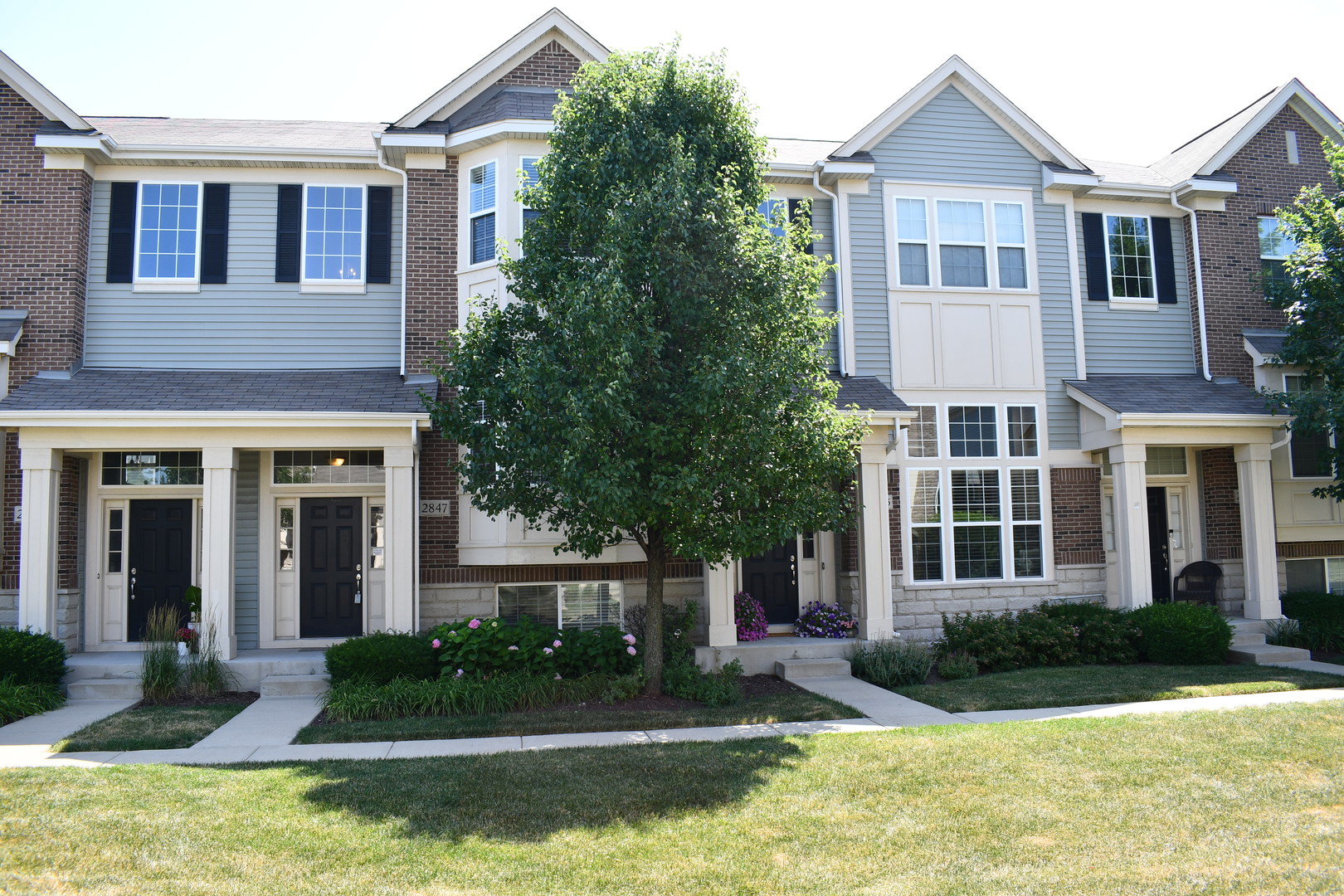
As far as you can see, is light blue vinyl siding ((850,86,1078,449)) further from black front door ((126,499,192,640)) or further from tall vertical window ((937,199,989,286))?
black front door ((126,499,192,640))

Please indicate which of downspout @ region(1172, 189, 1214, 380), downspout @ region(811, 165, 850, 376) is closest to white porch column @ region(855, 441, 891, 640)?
downspout @ region(811, 165, 850, 376)

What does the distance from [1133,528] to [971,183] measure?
589cm

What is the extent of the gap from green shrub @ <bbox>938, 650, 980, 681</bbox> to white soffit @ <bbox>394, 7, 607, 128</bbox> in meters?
9.91

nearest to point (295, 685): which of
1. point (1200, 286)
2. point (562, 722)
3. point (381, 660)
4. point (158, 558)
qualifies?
point (381, 660)

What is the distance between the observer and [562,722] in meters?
9.05

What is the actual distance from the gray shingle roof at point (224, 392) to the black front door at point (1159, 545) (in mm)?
11767

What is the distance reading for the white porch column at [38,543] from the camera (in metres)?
10.8

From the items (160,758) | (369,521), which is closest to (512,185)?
(369,521)

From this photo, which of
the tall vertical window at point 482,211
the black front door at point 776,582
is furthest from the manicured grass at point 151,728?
the black front door at point 776,582

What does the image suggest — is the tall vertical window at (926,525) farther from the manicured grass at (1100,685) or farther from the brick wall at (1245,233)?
the brick wall at (1245,233)

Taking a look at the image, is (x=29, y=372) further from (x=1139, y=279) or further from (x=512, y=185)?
(x=1139, y=279)

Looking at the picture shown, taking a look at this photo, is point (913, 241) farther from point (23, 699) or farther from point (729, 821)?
point (23, 699)

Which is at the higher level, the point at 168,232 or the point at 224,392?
the point at 168,232

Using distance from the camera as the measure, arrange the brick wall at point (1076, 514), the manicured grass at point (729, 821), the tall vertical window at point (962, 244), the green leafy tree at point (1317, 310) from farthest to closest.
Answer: the tall vertical window at point (962, 244)
the brick wall at point (1076, 514)
the green leafy tree at point (1317, 310)
the manicured grass at point (729, 821)
